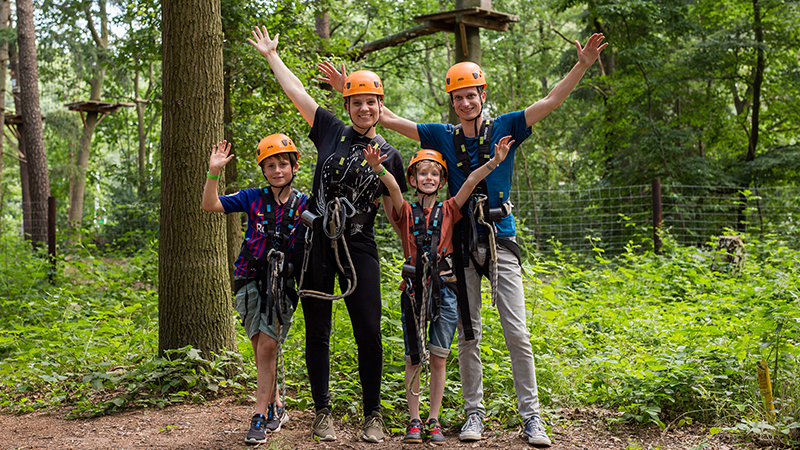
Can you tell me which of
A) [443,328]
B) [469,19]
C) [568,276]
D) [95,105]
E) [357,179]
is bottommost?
[568,276]

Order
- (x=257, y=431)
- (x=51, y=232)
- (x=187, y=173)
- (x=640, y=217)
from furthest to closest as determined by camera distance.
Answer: (x=640, y=217), (x=51, y=232), (x=187, y=173), (x=257, y=431)

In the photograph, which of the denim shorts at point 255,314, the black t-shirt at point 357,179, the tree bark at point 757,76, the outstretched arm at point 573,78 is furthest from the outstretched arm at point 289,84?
the tree bark at point 757,76

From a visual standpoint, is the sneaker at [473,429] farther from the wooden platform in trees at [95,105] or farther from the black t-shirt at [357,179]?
the wooden platform in trees at [95,105]

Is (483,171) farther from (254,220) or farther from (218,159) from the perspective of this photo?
(218,159)

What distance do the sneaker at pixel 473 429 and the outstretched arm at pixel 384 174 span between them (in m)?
1.38

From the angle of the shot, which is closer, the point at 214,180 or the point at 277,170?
the point at 214,180

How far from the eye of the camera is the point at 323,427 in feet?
12.3

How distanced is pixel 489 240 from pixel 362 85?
1.24 m

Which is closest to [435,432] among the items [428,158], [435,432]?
[435,432]

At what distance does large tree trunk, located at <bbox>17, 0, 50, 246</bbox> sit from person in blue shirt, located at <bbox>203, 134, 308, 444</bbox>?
12.1 metres

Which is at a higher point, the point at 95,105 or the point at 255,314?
the point at 95,105

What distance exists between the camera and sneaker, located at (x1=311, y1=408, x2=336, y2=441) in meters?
3.73

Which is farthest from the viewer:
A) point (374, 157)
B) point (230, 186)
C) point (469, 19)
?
point (469, 19)

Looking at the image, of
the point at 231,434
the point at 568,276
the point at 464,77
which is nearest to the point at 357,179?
the point at 464,77
